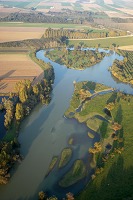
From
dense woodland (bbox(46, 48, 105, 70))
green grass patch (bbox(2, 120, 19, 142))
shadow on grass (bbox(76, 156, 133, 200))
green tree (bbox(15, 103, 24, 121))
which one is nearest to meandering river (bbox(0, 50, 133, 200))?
green grass patch (bbox(2, 120, 19, 142))

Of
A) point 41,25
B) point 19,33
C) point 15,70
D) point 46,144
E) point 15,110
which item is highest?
point 41,25

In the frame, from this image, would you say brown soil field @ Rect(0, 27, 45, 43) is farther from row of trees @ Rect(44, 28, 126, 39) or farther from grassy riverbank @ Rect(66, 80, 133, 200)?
grassy riverbank @ Rect(66, 80, 133, 200)

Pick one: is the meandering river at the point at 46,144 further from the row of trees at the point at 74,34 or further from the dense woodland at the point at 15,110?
the row of trees at the point at 74,34

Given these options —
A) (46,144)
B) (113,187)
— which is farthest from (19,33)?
(113,187)

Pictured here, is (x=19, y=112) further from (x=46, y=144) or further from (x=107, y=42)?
(x=107, y=42)

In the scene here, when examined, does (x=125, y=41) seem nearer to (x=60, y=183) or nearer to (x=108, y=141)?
(x=108, y=141)

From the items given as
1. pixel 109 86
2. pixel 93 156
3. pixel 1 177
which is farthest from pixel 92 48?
pixel 1 177

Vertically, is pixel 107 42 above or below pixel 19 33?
below
